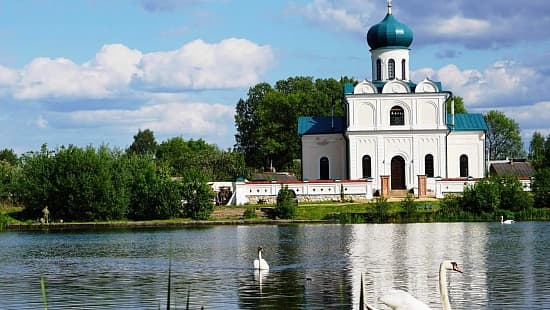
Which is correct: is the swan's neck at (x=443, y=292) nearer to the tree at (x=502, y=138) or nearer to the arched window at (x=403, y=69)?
the arched window at (x=403, y=69)

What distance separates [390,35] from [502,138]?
4750 centimetres

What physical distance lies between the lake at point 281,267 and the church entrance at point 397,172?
65.5ft

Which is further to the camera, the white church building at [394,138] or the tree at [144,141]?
the tree at [144,141]

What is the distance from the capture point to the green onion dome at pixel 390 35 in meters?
71.3

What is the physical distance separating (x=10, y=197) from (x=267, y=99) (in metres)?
35.0

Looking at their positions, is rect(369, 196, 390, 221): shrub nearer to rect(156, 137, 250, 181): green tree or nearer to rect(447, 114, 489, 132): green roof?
rect(447, 114, 489, 132): green roof

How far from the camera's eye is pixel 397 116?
70.8 metres

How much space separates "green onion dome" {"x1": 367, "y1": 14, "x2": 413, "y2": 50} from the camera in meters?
71.3

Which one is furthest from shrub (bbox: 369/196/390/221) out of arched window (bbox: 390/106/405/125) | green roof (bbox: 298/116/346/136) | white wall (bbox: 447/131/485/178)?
green roof (bbox: 298/116/346/136)

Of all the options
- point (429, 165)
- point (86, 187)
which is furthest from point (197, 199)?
point (429, 165)

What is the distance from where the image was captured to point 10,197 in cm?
6512

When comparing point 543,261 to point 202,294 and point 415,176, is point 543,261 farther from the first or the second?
point 415,176

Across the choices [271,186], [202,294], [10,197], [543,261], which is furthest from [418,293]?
[10,197]

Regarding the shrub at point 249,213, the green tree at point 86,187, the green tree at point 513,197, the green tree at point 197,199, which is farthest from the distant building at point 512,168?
the green tree at point 86,187
